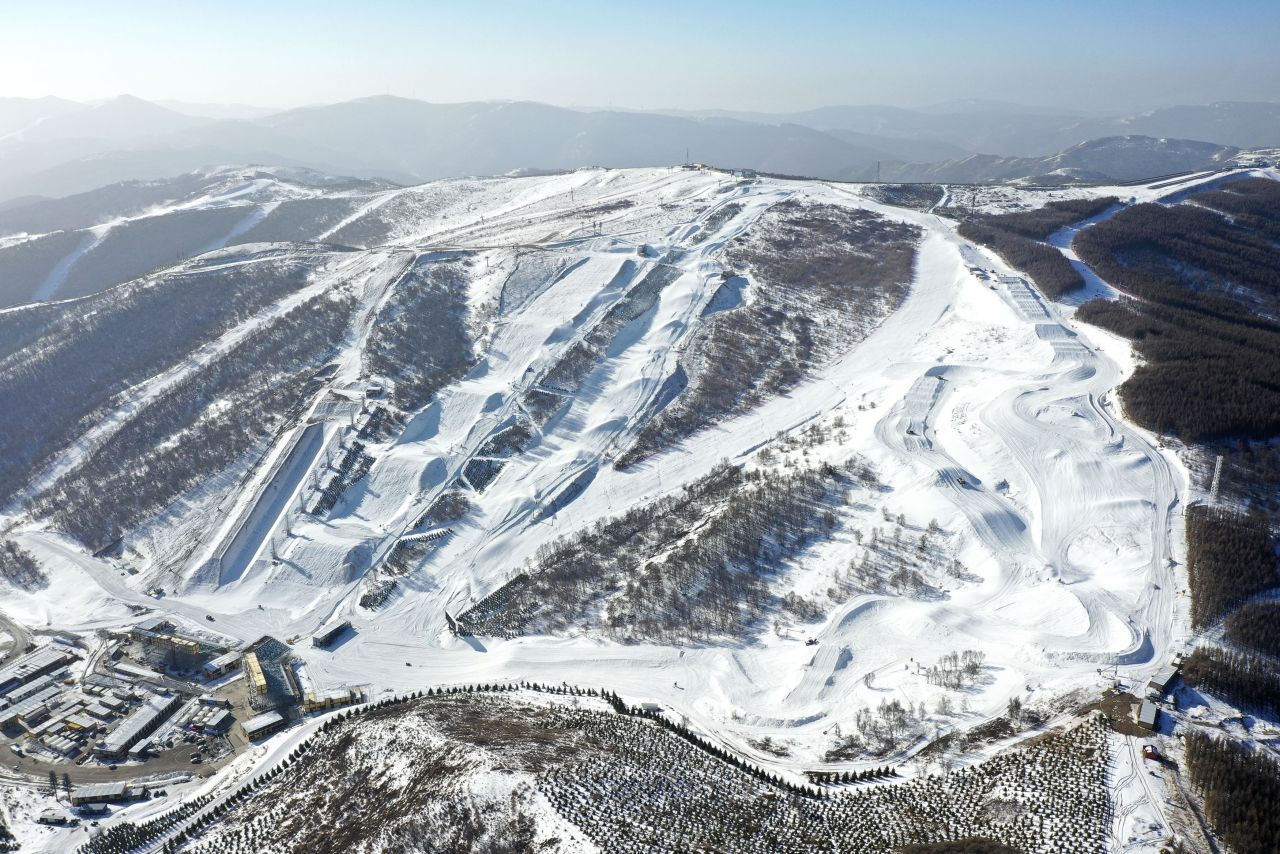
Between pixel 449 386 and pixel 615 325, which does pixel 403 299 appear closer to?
pixel 449 386

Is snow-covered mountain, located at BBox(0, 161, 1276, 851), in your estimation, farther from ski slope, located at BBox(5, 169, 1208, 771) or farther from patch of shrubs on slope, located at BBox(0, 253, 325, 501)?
patch of shrubs on slope, located at BBox(0, 253, 325, 501)

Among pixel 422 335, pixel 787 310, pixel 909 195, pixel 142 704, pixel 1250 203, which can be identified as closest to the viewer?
pixel 142 704

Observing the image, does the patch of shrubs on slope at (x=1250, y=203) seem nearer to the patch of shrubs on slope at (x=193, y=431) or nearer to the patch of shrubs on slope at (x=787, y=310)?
the patch of shrubs on slope at (x=787, y=310)

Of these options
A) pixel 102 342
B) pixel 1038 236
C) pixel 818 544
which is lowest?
pixel 818 544

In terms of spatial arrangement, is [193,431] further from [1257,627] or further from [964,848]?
[1257,627]

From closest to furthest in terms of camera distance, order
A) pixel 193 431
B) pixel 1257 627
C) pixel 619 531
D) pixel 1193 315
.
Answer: pixel 1257 627
pixel 619 531
pixel 1193 315
pixel 193 431

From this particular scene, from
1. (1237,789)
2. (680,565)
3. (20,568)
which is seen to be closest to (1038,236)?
(680,565)
